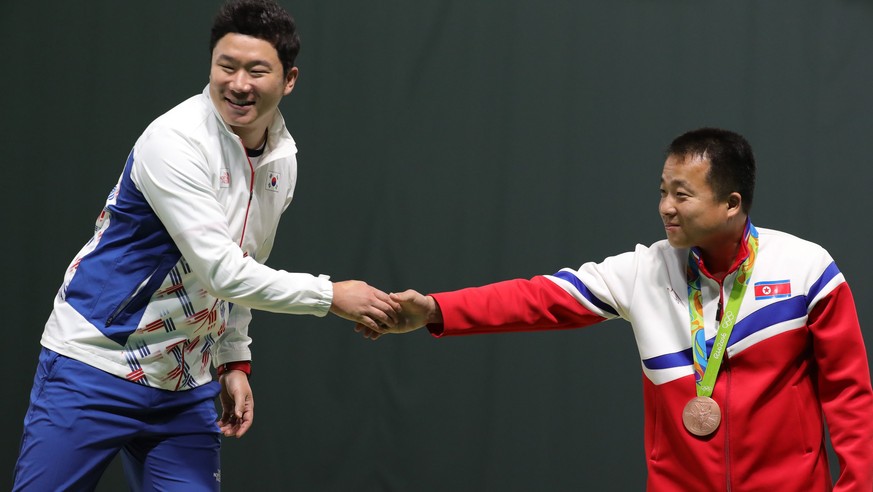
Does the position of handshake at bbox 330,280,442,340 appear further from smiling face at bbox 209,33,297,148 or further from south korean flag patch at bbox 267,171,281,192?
smiling face at bbox 209,33,297,148

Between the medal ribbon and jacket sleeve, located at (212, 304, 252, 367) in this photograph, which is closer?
the medal ribbon

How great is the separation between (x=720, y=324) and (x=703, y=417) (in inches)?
8.4

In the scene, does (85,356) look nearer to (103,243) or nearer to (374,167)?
(103,243)

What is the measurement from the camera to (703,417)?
84.4 inches

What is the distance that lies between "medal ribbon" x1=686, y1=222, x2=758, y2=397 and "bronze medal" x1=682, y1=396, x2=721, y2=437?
20 millimetres

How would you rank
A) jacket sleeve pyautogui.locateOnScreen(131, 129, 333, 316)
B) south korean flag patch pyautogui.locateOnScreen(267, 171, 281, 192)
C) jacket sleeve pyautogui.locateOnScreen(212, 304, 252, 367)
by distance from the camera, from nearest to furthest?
jacket sleeve pyautogui.locateOnScreen(131, 129, 333, 316) < south korean flag patch pyautogui.locateOnScreen(267, 171, 281, 192) < jacket sleeve pyautogui.locateOnScreen(212, 304, 252, 367)

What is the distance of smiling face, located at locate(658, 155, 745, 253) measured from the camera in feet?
7.28

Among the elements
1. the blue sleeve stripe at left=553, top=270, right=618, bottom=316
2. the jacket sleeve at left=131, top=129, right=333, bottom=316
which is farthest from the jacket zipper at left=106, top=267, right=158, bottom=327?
the blue sleeve stripe at left=553, top=270, right=618, bottom=316

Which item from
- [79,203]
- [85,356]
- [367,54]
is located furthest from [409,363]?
[85,356]

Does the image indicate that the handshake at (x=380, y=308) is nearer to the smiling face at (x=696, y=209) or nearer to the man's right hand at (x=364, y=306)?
the man's right hand at (x=364, y=306)

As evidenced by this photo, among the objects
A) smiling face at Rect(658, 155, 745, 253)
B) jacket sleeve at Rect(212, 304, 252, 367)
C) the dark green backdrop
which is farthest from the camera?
the dark green backdrop

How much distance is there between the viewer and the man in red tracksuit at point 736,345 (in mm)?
2115

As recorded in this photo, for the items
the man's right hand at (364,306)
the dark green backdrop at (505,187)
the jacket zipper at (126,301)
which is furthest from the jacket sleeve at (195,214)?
the dark green backdrop at (505,187)

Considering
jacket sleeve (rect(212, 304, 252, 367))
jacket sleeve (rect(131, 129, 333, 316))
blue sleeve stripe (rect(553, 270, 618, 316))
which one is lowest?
jacket sleeve (rect(212, 304, 252, 367))
